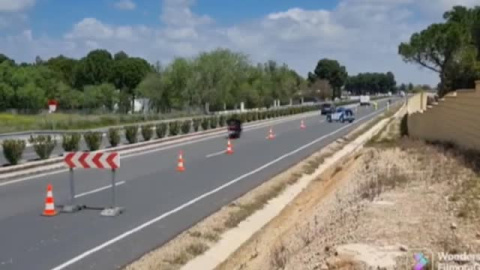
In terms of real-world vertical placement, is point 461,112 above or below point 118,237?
above

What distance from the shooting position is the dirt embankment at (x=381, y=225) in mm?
8633

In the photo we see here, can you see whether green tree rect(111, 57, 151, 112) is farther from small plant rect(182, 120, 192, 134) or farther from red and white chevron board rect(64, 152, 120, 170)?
red and white chevron board rect(64, 152, 120, 170)

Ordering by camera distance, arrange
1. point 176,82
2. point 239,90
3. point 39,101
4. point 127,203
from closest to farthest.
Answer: point 127,203 → point 39,101 → point 176,82 → point 239,90

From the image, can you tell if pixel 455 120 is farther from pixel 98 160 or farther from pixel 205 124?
pixel 205 124

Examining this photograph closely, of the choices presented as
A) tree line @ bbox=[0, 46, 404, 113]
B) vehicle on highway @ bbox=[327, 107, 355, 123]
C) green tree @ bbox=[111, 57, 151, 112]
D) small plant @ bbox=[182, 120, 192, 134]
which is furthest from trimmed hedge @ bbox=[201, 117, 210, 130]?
green tree @ bbox=[111, 57, 151, 112]

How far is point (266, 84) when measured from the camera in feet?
445

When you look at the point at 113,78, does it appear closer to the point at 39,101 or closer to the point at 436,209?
the point at 39,101

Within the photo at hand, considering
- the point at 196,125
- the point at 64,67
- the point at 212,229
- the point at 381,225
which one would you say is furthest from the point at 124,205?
the point at 64,67

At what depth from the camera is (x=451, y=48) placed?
7806cm

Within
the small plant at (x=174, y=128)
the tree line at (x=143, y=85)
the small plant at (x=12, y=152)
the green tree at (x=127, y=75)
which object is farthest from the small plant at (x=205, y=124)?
the green tree at (x=127, y=75)

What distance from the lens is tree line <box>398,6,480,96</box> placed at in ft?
199

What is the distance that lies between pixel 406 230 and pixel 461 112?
16052 millimetres

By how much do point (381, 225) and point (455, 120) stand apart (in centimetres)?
1748

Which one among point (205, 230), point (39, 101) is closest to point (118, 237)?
point (205, 230)
